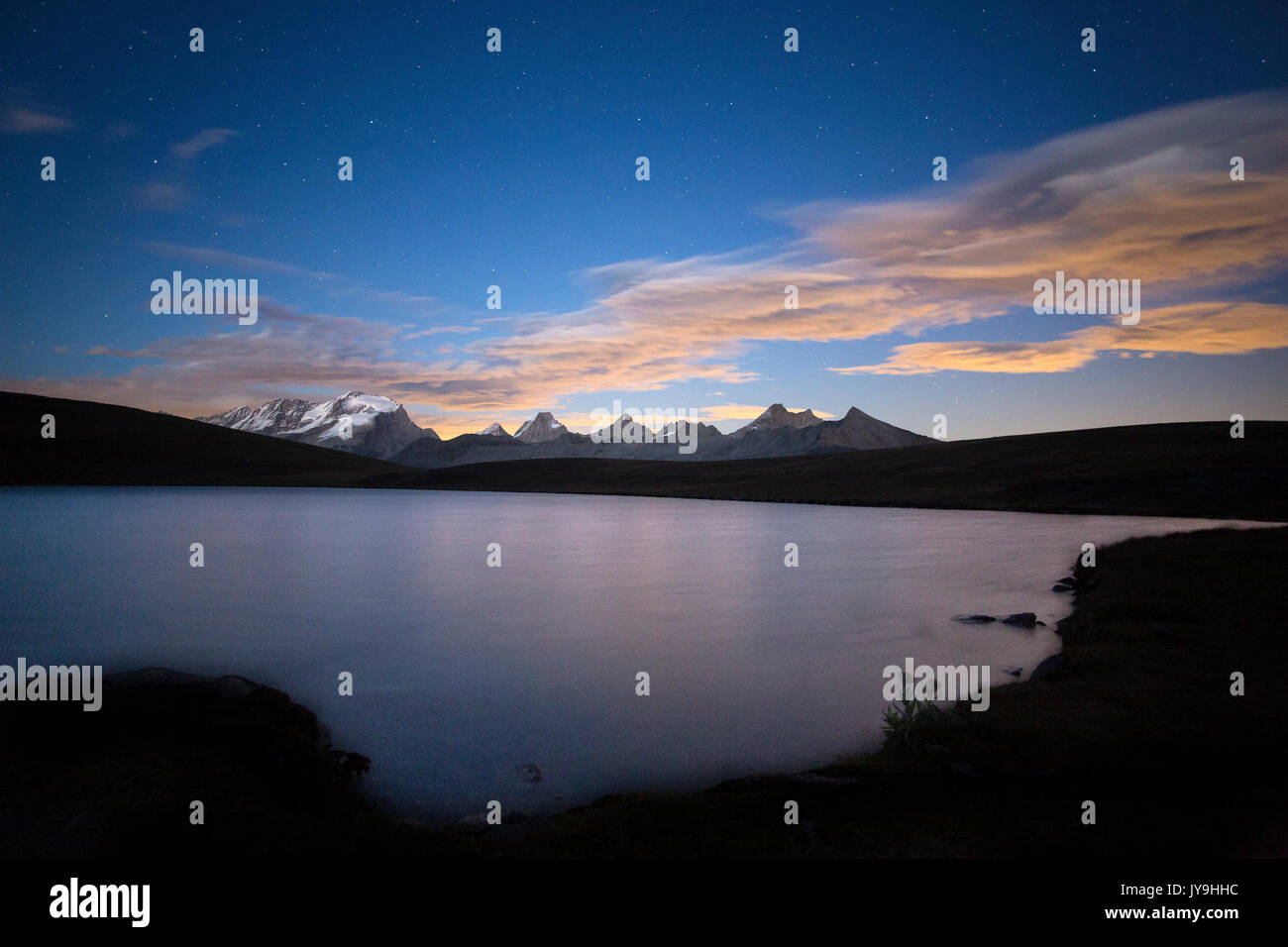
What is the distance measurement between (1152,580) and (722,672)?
19.8 metres

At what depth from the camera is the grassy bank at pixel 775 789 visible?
8.62 meters

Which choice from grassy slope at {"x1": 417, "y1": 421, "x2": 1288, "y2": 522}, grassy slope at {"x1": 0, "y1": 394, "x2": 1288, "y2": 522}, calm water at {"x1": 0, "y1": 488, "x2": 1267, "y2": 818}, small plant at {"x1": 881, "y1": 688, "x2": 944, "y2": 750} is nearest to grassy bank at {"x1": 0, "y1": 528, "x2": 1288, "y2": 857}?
small plant at {"x1": 881, "y1": 688, "x2": 944, "y2": 750}

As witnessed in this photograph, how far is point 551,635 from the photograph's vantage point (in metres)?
24.5

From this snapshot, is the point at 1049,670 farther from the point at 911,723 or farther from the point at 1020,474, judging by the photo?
the point at 1020,474

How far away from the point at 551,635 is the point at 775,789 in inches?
590

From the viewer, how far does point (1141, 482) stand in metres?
91.6

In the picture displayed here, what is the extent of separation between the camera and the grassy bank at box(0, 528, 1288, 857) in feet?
28.3

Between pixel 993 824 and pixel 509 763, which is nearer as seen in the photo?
pixel 993 824

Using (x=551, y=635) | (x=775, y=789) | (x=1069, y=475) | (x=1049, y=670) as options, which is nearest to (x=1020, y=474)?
(x=1069, y=475)

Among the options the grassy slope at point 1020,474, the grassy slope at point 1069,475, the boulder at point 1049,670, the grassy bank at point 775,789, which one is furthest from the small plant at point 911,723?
the grassy slope at point 1069,475

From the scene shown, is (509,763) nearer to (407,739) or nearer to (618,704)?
(407,739)

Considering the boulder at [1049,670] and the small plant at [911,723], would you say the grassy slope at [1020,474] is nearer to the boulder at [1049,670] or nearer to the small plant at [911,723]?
the boulder at [1049,670]
